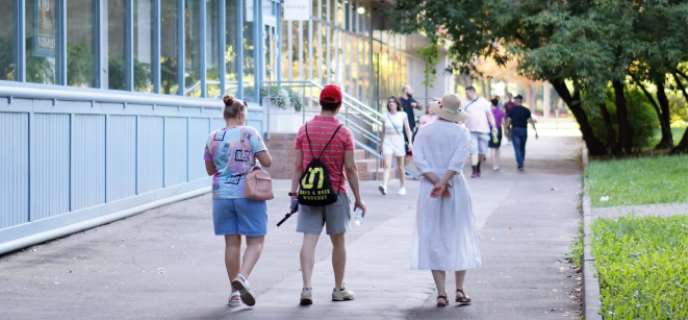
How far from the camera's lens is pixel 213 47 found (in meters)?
16.0

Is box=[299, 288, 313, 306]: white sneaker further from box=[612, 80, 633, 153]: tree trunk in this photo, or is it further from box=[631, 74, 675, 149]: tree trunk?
box=[631, 74, 675, 149]: tree trunk

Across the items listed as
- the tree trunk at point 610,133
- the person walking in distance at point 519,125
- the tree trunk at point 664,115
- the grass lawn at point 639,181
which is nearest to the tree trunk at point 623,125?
the tree trunk at point 610,133

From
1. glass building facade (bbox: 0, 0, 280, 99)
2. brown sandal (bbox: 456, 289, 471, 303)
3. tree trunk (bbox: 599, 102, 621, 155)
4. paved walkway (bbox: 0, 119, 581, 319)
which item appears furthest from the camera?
tree trunk (bbox: 599, 102, 621, 155)

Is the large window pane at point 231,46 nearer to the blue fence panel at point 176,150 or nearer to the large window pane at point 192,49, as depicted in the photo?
the large window pane at point 192,49

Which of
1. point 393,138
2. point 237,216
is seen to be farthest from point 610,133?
point 237,216

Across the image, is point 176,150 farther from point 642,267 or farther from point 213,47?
point 642,267

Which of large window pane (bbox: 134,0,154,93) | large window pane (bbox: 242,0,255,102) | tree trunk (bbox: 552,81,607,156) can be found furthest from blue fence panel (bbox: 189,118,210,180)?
tree trunk (bbox: 552,81,607,156)

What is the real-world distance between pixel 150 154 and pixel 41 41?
3041 mm

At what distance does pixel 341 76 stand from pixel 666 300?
20.7 meters

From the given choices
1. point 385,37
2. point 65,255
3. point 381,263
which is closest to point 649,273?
point 381,263

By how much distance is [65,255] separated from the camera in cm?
903

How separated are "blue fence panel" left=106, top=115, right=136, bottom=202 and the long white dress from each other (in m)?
5.71

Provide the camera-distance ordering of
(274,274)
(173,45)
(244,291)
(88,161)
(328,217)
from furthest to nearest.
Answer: (173,45) → (88,161) → (274,274) → (328,217) → (244,291)

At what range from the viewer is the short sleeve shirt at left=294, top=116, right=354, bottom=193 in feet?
21.6
